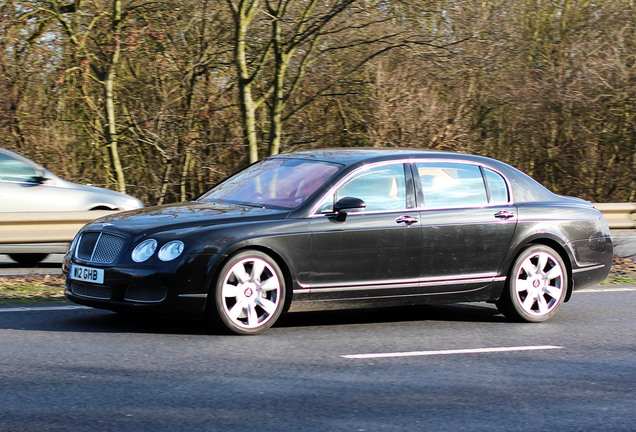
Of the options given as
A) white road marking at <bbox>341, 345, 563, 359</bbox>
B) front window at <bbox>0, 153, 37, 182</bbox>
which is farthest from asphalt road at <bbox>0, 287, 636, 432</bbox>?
front window at <bbox>0, 153, 37, 182</bbox>

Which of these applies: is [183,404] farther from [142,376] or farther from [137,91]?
[137,91]

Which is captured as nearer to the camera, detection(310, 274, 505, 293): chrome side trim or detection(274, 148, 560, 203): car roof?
detection(310, 274, 505, 293): chrome side trim

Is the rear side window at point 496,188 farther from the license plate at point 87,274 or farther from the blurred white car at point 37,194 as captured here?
the blurred white car at point 37,194

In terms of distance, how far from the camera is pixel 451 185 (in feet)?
25.9

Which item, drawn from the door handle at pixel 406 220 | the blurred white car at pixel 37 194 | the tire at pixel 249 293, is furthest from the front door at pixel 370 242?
the blurred white car at pixel 37 194

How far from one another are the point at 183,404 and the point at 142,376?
2.32 ft

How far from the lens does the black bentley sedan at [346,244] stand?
6.65 m

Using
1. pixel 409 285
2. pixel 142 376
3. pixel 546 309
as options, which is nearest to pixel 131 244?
pixel 142 376

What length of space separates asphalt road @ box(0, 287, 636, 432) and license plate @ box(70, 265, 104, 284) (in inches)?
16.4

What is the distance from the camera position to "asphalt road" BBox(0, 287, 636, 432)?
15.3 feet

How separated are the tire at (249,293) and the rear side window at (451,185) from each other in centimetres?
165

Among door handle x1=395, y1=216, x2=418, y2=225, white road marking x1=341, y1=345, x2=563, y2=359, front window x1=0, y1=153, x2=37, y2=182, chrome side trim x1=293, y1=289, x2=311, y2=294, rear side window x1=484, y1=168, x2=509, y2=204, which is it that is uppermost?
front window x1=0, y1=153, x2=37, y2=182

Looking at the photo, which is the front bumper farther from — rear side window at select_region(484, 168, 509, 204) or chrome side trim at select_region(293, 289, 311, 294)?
rear side window at select_region(484, 168, 509, 204)

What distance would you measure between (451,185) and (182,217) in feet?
8.29
